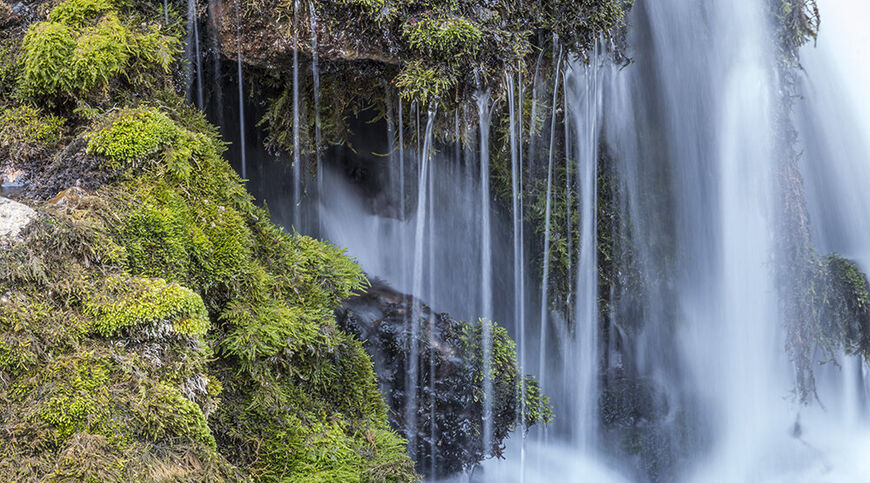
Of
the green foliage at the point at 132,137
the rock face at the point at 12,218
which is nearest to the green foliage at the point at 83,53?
the green foliage at the point at 132,137

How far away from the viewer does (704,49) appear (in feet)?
16.6

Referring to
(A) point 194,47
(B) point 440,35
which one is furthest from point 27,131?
(B) point 440,35

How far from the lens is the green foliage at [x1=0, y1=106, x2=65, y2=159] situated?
8.07ft

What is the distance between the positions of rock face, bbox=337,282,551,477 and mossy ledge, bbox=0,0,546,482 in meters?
1.01

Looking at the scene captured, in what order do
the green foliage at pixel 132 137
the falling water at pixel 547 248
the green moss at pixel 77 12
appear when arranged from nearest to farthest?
the green foliage at pixel 132 137 < the green moss at pixel 77 12 < the falling water at pixel 547 248

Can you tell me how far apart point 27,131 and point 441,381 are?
2573 millimetres

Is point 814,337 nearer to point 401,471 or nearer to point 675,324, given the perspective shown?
point 675,324

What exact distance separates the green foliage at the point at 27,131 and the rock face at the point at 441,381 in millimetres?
1907

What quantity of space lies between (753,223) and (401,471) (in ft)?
12.9

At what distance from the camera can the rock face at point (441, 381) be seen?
3.95 metres

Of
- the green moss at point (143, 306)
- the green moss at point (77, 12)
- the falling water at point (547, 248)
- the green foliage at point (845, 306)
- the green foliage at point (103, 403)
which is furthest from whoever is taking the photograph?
the green foliage at point (845, 306)

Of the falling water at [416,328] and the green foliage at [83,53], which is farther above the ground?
the green foliage at [83,53]

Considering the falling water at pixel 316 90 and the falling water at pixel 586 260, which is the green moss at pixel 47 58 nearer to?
the falling water at pixel 316 90

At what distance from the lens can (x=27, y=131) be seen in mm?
2504
